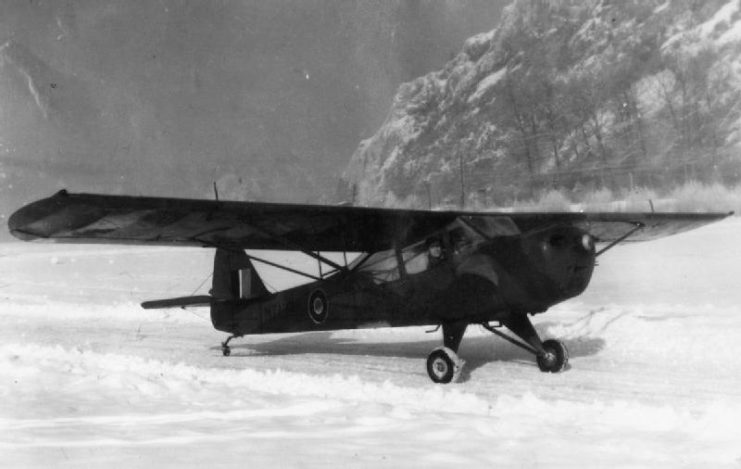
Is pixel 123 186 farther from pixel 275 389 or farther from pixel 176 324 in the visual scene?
pixel 275 389

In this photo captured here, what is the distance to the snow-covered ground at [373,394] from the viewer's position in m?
4.49

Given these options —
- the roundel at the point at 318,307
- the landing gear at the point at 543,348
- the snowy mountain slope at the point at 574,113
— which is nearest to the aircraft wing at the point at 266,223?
the roundel at the point at 318,307

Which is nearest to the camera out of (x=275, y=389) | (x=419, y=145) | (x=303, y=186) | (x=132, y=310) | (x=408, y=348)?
(x=275, y=389)

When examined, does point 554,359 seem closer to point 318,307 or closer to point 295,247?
point 318,307

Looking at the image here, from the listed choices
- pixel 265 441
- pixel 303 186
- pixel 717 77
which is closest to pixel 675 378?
pixel 265 441

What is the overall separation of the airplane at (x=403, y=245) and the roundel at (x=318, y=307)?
0.04 feet

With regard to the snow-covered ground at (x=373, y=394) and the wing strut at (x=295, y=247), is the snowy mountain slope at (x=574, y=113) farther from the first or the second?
the wing strut at (x=295, y=247)

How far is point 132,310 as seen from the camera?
17.7 m

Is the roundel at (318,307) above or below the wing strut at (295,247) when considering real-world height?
below

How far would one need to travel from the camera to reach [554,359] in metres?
8.72

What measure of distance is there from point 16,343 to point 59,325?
3.06 meters

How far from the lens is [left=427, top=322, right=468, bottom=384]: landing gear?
8344 millimetres

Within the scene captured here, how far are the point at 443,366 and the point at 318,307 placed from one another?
2.34m

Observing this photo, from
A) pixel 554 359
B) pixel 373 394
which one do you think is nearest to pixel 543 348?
pixel 554 359
